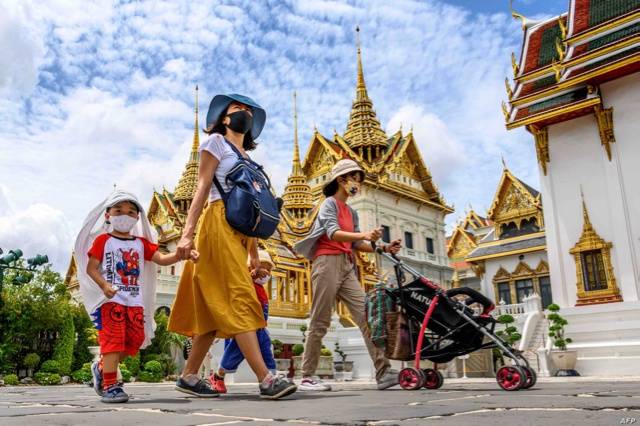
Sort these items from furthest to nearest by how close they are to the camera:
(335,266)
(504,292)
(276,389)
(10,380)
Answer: (504,292)
(10,380)
(335,266)
(276,389)

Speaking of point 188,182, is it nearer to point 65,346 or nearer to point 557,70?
point 65,346

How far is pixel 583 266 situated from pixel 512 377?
39.3 feet

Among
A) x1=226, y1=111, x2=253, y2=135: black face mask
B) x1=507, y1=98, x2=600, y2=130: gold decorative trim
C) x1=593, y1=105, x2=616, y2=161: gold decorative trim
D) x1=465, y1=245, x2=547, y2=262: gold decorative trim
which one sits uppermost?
x1=507, y1=98, x2=600, y2=130: gold decorative trim

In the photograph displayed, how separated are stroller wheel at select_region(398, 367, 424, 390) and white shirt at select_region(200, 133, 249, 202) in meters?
1.89

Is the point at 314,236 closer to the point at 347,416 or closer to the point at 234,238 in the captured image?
the point at 234,238

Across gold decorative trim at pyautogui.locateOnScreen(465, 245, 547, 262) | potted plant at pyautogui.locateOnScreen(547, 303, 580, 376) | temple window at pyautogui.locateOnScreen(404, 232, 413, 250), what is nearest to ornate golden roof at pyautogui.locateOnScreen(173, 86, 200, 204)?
temple window at pyautogui.locateOnScreen(404, 232, 413, 250)

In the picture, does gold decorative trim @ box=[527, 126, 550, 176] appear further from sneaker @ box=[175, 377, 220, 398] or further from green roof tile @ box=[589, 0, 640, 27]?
sneaker @ box=[175, 377, 220, 398]

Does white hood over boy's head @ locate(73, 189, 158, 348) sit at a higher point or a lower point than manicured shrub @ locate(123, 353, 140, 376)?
higher

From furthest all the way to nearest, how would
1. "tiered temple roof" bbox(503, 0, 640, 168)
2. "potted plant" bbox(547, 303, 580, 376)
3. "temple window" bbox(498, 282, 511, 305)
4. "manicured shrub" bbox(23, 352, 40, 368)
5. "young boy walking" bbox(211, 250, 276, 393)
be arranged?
"temple window" bbox(498, 282, 511, 305)
"manicured shrub" bbox(23, 352, 40, 368)
"tiered temple roof" bbox(503, 0, 640, 168)
"potted plant" bbox(547, 303, 580, 376)
"young boy walking" bbox(211, 250, 276, 393)

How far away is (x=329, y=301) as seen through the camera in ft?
14.4

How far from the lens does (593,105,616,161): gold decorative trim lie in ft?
47.3

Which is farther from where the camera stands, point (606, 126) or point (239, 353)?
point (606, 126)

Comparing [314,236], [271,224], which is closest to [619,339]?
[314,236]

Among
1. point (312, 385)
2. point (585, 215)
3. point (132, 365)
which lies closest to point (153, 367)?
point (132, 365)
